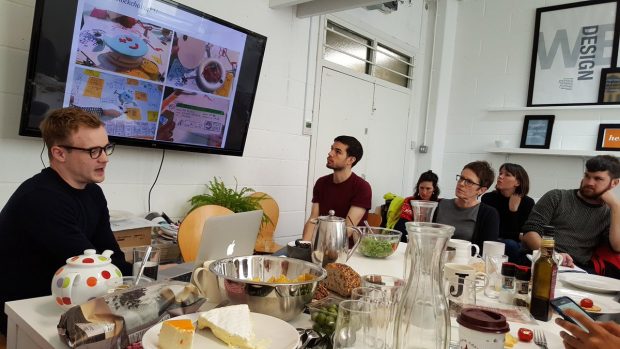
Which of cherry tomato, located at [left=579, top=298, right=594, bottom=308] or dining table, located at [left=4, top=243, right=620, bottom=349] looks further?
cherry tomato, located at [left=579, top=298, right=594, bottom=308]

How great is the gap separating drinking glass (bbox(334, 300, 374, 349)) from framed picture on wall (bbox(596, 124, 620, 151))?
4.38m

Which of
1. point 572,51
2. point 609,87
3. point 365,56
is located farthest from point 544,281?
point 572,51

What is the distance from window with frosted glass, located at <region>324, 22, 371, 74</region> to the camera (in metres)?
4.09

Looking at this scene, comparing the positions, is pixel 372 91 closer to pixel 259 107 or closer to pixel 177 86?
pixel 259 107

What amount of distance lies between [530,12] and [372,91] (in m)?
1.97

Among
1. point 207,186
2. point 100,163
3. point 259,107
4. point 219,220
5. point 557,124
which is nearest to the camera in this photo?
point 219,220

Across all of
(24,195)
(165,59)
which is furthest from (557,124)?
(24,195)

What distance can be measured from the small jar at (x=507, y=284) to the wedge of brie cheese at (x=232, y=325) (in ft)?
2.93

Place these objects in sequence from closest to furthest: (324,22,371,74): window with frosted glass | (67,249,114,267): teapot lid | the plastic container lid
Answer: the plastic container lid → (67,249,114,267): teapot lid → (324,22,371,74): window with frosted glass

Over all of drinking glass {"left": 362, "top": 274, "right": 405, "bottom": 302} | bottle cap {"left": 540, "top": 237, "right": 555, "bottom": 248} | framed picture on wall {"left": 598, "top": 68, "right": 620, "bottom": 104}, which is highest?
framed picture on wall {"left": 598, "top": 68, "right": 620, "bottom": 104}

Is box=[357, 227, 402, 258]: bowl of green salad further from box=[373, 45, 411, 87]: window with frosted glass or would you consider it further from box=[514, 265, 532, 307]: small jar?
box=[373, 45, 411, 87]: window with frosted glass

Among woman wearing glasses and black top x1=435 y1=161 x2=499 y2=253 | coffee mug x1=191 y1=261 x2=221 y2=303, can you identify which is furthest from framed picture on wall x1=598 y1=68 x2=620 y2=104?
coffee mug x1=191 y1=261 x2=221 y2=303

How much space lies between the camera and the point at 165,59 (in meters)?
2.63

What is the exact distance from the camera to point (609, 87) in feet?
14.0
